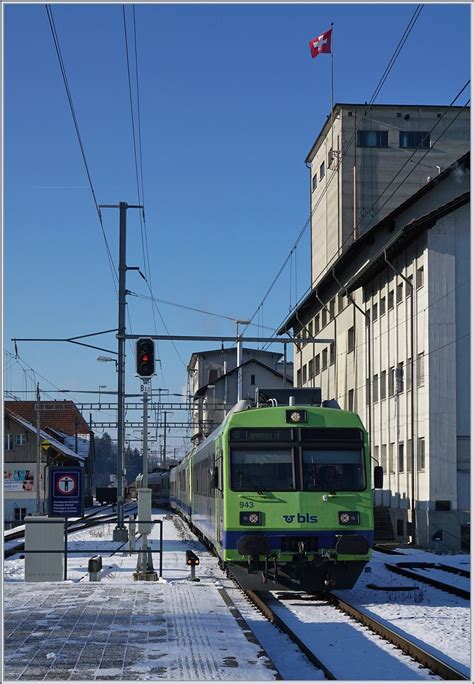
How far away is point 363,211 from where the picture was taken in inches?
2192

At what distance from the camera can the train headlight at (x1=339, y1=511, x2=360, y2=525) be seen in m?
16.6

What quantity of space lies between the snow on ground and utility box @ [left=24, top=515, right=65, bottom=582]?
0.55 meters

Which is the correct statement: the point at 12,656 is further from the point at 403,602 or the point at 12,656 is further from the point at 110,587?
the point at 403,602

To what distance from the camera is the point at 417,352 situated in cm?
3425

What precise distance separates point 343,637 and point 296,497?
372cm

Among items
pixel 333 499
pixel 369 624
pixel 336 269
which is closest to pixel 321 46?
pixel 336 269

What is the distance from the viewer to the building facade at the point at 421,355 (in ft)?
107

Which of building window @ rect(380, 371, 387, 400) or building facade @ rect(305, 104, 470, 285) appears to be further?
building facade @ rect(305, 104, 470, 285)

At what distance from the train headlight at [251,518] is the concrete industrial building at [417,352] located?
55.3 feet

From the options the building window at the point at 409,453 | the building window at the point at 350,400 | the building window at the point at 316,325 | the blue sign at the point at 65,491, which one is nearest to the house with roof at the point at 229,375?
the building window at the point at 316,325

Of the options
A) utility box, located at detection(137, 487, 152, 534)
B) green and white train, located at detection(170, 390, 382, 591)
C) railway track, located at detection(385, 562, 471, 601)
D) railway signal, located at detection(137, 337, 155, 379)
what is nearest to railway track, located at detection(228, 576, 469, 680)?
green and white train, located at detection(170, 390, 382, 591)

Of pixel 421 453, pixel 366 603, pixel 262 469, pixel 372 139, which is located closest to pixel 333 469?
pixel 262 469

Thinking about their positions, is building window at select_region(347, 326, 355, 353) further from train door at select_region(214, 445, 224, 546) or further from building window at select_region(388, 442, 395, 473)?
train door at select_region(214, 445, 224, 546)

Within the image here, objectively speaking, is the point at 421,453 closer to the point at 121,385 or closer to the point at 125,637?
the point at 121,385
